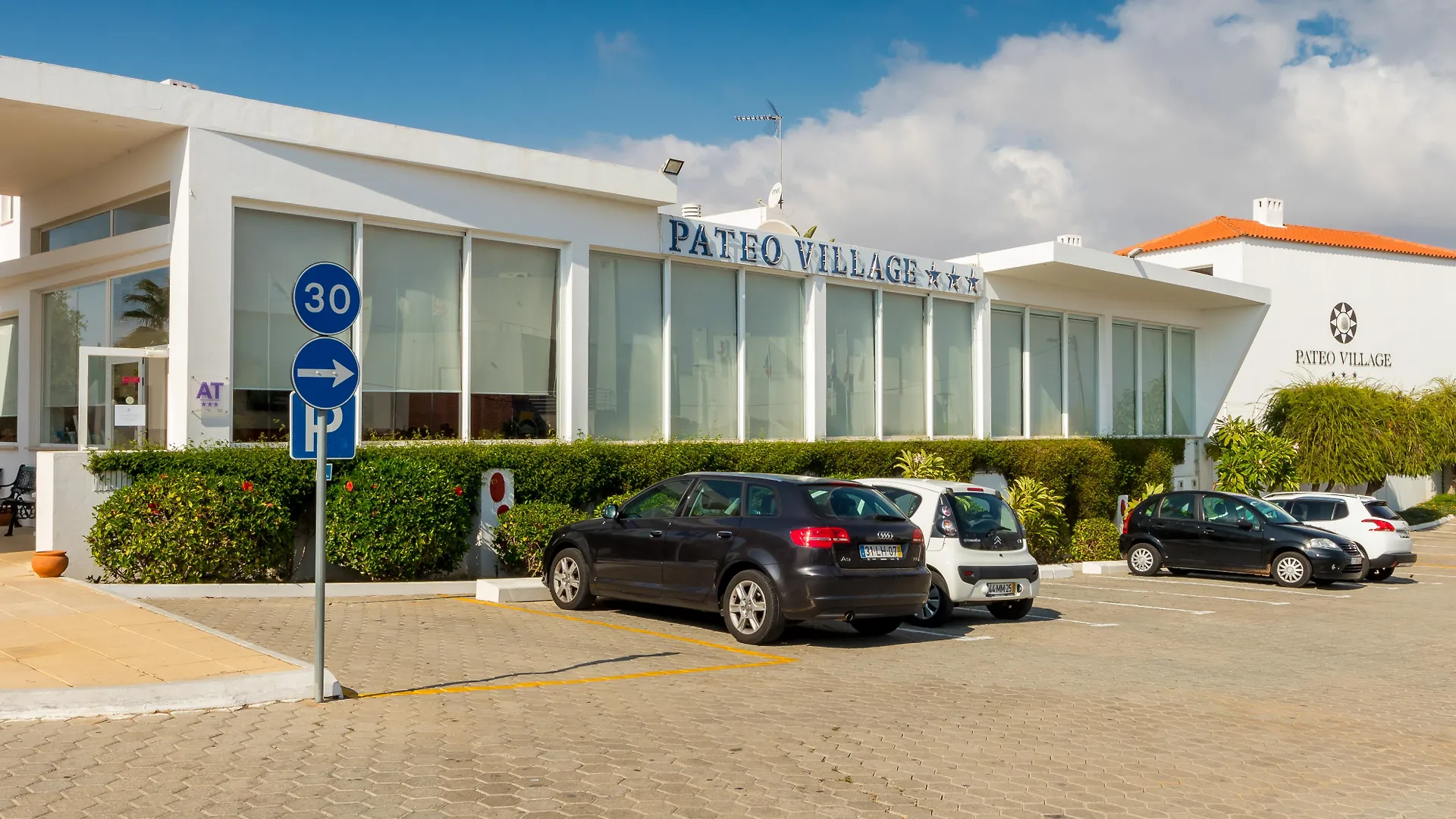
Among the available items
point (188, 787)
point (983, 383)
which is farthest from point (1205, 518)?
point (188, 787)

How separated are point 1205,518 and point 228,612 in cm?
1547

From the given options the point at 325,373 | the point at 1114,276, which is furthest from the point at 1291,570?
the point at 325,373

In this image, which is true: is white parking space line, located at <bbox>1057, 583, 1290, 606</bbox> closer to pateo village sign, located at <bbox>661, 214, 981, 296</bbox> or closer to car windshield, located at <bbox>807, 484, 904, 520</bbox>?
pateo village sign, located at <bbox>661, 214, 981, 296</bbox>

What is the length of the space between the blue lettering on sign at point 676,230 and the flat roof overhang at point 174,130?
859 millimetres

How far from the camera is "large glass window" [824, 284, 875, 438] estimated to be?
72.8 ft

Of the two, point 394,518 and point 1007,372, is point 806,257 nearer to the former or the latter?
point 1007,372

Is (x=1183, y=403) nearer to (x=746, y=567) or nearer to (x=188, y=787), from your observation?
(x=746, y=567)

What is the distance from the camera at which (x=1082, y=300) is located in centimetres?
2788

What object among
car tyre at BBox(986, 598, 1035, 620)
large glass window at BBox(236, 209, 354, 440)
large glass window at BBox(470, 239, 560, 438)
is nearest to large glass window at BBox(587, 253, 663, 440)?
large glass window at BBox(470, 239, 560, 438)

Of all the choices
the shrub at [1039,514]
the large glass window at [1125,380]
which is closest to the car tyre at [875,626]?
the shrub at [1039,514]

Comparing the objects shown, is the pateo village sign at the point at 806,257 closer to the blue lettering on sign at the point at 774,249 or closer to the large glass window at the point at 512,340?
the blue lettering on sign at the point at 774,249

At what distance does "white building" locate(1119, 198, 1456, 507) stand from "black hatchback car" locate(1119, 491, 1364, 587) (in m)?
15.3

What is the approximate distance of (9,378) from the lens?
18859 millimetres

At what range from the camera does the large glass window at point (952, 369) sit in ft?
80.6
